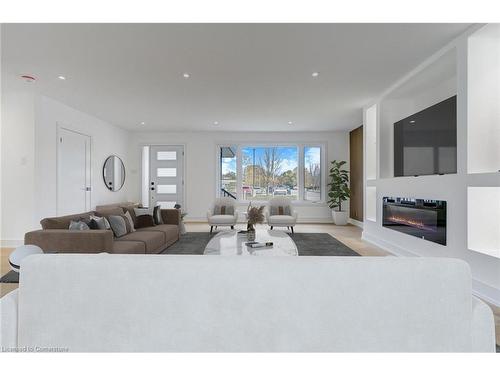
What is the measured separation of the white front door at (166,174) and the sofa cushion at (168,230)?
10.1 feet

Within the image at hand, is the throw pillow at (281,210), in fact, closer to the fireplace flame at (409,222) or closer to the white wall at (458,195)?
the fireplace flame at (409,222)

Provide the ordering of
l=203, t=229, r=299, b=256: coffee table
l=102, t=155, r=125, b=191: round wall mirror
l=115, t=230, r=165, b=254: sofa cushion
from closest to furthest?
l=203, t=229, r=299, b=256: coffee table → l=115, t=230, r=165, b=254: sofa cushion → l=102, t=155, r=125, b=191: round wall mirror

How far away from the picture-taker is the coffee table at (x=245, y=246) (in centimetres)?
318

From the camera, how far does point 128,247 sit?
3105 millimetres

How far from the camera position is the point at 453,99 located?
316 centimetres

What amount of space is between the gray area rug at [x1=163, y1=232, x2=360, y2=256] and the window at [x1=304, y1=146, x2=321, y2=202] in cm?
217

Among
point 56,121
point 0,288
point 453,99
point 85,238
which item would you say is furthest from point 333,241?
point 56,121

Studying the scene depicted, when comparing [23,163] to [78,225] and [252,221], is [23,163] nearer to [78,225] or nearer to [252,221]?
[78,225]

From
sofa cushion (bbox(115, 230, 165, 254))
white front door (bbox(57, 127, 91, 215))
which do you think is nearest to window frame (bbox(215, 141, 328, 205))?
white front door (bbox(57, 127, 91, 215))

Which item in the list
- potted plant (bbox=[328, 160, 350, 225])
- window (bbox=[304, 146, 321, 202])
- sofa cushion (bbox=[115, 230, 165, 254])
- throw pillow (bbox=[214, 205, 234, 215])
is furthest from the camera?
window (bbox=[304, 146, 321, 202])

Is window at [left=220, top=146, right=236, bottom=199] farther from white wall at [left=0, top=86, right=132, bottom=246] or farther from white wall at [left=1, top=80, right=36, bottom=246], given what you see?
white wall at [left=1, top=80, right=36, bottom=246]

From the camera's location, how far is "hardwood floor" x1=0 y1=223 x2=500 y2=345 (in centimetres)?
266
